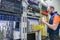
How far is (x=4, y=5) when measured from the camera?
1281 millimetres

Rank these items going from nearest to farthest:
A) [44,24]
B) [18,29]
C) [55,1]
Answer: [18,29] < [44,24] < [55,1]

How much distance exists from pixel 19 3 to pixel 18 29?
0.27 metres

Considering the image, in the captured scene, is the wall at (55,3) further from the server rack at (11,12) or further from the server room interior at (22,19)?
the server rack at (11,12)

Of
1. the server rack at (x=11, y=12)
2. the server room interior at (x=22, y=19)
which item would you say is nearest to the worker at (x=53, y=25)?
Answer: the server room interior at (x=22, y=19)

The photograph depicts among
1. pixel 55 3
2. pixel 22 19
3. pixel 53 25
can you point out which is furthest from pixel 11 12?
pixel 55 3

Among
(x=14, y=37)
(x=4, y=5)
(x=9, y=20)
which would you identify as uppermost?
(x=4, y=5)

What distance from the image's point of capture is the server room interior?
1310mm

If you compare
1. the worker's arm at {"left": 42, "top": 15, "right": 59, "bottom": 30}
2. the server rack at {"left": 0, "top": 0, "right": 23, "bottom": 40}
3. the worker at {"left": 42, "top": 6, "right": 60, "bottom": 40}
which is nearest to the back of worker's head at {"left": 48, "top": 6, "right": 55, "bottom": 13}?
the worker at {"left": 42, "top": 6, "right": 60, "bottom": 40}

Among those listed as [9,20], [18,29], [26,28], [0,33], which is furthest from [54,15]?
[0,33]

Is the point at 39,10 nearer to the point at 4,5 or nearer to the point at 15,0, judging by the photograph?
the point at 15,0

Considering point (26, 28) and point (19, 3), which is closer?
point (19, 3)

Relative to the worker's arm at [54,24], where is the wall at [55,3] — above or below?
above

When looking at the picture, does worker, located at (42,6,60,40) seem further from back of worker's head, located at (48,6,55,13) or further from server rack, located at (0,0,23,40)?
server rack, located at (0,0,23,40)

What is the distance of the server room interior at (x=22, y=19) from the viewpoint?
1.31 meters
